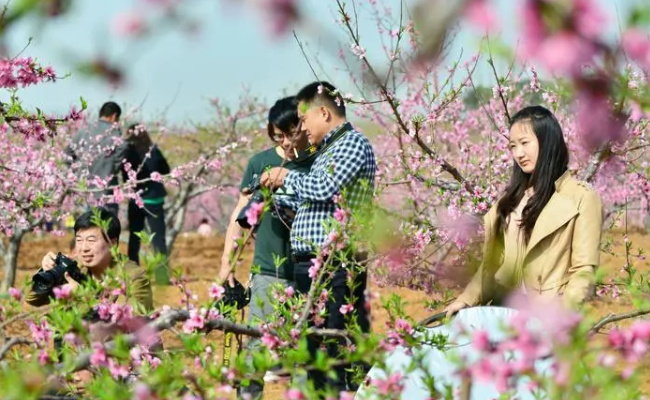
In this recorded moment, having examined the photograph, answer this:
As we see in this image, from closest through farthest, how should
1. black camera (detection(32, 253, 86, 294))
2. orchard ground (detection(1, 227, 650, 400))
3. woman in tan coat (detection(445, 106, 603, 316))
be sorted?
woman in tan coat (detection(445, 106, 603, 316)) < black camera (detection(32, 253, 86, 294)) < orchard ground (detection(1, 227, 650, 400))

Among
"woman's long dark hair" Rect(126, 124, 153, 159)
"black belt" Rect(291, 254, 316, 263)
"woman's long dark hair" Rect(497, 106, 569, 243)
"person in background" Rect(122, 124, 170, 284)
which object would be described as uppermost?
"woman's long dark hair" Rect(126, 124, 153, 159)

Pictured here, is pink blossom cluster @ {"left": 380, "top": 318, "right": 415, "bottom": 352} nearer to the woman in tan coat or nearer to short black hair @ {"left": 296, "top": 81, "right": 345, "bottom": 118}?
the woman in tan coat

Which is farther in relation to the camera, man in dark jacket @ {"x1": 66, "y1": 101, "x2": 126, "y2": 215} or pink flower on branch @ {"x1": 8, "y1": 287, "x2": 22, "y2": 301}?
man in dark jacket @ {"x1": 66, "y1": 101, "x2": 126, "y2": 215}

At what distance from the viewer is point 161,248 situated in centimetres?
1116

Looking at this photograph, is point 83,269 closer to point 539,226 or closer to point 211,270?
point 539,226

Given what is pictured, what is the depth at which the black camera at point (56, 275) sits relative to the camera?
4184 mm

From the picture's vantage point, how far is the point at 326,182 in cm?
454

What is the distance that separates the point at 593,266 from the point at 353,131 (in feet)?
5.12

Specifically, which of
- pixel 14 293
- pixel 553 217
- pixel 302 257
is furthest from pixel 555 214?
pixel 14 293

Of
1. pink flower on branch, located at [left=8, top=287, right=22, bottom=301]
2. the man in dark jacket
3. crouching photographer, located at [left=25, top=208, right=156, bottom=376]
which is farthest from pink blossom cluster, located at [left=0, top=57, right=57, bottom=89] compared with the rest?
the man in dark jacket

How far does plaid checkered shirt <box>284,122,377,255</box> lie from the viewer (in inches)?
179

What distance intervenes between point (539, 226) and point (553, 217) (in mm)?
58

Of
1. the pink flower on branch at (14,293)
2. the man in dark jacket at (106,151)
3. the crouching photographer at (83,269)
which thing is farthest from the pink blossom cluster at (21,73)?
the man in dark jacket at (106,151)

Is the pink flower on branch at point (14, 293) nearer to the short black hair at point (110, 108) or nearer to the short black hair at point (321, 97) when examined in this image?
the short black hair at point (321, 97)
